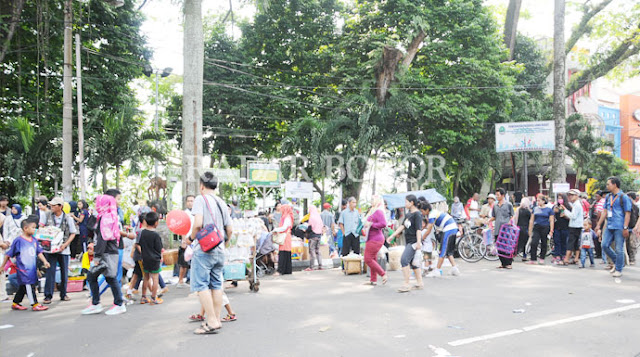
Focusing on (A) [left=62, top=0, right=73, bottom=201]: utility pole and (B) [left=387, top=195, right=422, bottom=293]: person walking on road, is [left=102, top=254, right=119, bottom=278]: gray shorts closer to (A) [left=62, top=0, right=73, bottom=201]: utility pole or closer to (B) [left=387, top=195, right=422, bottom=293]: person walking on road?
(B) [left=387, top=195, right=422, bottom=293]: person walking on road

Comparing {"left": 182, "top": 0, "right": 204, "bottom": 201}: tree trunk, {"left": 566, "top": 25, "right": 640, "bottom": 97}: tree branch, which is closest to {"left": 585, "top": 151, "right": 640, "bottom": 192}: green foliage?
{"left": 566, "top": 25, "right": 640, "bottom": 97}: tree branch

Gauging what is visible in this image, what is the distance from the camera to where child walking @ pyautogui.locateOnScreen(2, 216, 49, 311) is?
795 cm

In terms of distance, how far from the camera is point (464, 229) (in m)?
14.8

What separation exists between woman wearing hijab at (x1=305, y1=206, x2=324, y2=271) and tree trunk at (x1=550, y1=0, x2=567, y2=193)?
11219 millimetres

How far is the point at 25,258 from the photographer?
8.03 m

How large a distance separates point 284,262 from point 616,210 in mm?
7414

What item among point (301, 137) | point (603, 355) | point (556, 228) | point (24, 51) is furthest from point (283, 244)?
point (24, 51)

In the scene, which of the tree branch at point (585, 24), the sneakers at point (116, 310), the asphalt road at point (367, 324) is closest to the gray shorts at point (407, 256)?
the asphalt road at point (367, 324)

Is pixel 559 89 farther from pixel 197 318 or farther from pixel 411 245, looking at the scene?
pixel 197 318

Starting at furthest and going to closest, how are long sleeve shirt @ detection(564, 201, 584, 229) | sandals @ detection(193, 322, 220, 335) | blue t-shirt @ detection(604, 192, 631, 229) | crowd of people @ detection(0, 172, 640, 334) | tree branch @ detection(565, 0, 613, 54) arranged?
1. tree branch @ detection(565, 0, 613, 54)
2. long sleeve shirt @ detection(564, 201, 584, 229)
3. blue t-shirt @ detection(604, 192, 631, 229)
4. crowd of people @ detection(0, 172, 640, 334)
5. sandals @ detection(193, 322, 220, 335)

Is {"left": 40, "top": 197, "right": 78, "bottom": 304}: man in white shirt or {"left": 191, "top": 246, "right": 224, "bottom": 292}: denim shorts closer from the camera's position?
{"left": 191, "top": 246, "right": 224, "bottom": 292}: denim shorts

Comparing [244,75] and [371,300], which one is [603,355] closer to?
[371,300]

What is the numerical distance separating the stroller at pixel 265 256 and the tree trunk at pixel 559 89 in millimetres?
12669

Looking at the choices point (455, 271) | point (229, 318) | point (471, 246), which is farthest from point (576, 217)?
point (229, 318)
